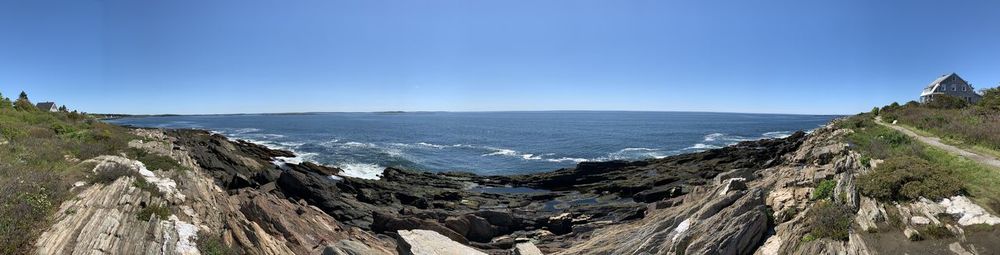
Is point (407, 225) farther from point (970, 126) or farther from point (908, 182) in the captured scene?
point (970, 126)

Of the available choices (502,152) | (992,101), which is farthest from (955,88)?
(502,152)

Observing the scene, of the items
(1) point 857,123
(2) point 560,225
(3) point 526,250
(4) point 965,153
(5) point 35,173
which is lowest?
(2) point 560,225

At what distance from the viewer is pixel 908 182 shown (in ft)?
48.0

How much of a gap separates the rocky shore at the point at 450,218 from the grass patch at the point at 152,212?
0.18 m

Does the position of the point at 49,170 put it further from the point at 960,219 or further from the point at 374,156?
the point at 374,156

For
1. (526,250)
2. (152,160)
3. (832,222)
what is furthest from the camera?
(152,160)

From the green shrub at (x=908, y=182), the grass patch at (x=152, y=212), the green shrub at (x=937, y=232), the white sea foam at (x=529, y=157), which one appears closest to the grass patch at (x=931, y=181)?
the green shrub at (x=908, y=182)

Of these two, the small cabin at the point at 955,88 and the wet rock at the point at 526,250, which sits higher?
the small cabin at the point at 955,88

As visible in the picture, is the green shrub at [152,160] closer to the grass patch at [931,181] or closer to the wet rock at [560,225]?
the wet rock at [560,225]

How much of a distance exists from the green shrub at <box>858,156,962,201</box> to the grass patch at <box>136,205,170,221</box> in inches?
937

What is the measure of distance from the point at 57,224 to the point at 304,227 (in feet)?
33.1

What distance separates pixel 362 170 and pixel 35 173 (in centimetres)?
3719

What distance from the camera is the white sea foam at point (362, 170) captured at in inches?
1861

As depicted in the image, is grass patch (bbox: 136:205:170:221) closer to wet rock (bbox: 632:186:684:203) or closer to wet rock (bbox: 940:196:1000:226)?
wet rock (bbox: 940:196:1000:226)
